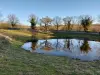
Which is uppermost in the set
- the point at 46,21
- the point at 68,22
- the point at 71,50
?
the point at 46,21

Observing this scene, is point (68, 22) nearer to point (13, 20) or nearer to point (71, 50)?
point (13, 20)

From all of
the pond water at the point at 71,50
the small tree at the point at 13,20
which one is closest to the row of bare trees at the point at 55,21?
the small tree at the point at 13,20

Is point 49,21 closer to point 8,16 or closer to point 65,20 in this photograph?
point 65,20

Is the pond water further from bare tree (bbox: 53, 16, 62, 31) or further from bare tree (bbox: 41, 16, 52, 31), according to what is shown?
bare tree (bbox: 53, 16, 62, 31)

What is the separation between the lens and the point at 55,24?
95.4 m

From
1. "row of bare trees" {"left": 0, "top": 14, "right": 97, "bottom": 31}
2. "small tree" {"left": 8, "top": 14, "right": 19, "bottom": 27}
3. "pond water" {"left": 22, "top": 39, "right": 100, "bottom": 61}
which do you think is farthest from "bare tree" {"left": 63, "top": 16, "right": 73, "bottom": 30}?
"pond water" {"left": 22, "top": 39, "right": 100, "bottom": 61}

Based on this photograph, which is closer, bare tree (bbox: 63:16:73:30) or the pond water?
the pond water

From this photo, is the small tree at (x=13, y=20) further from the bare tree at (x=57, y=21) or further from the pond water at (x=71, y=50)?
the pond water at (x=71, y=50)

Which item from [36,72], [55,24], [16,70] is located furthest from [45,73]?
[55,24]

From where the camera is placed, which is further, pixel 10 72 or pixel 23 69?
pixel 23 69

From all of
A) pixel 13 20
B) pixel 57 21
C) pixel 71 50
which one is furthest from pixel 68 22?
pixel 71 50

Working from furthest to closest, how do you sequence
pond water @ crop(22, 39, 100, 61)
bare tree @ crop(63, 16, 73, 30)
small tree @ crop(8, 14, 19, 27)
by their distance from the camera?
bare tree @ crop(63, 16, 73, 30)
small tree @ crop(8, 14, 19, 27)
pond water @ crop(22, 39, 100, 61)

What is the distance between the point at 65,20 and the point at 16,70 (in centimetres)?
8501

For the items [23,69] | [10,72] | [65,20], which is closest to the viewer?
[10,72]
